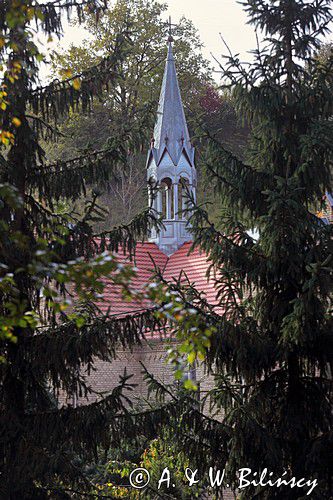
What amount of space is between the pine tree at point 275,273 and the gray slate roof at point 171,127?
58.0 ft

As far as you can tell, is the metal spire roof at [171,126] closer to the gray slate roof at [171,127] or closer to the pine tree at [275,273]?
the gray slate roof at [171,127]

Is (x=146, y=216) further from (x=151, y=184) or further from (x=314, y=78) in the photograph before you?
(x=314, y=78)

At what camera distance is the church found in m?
25.2

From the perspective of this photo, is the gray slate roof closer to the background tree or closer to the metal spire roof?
the metal spire roof

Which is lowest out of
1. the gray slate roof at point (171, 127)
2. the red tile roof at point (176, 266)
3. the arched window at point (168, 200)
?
the red tile roof at point (176, 266)

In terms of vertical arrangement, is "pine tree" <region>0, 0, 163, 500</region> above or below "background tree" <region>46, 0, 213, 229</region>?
below

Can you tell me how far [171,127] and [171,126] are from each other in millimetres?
62

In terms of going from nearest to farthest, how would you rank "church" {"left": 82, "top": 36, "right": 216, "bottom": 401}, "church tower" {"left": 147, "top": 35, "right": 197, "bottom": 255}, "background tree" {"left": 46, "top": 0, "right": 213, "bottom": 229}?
1. "church" {"left": 82, "top": 36, "right": 216, "bottom": 401}
2. "church tower" {"left": 147, "top": 35, "right": 197, "bottom": 255}
3. "background tree" {"left": 46, "top": 0, "right": 213, "bottom": 229}

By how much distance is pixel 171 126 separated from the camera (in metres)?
30.8

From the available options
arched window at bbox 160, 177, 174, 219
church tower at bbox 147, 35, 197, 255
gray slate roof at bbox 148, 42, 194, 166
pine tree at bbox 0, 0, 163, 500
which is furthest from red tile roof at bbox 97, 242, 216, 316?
pine tree at bbox 0, 0, 163, 500

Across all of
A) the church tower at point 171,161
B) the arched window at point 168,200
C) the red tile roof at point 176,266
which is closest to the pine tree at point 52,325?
the red tile roof at point 176,266

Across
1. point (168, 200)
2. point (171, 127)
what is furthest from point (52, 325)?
point (171, 127)

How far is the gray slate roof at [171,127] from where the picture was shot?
98.1 ft

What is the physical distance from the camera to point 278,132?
38.6 ft
